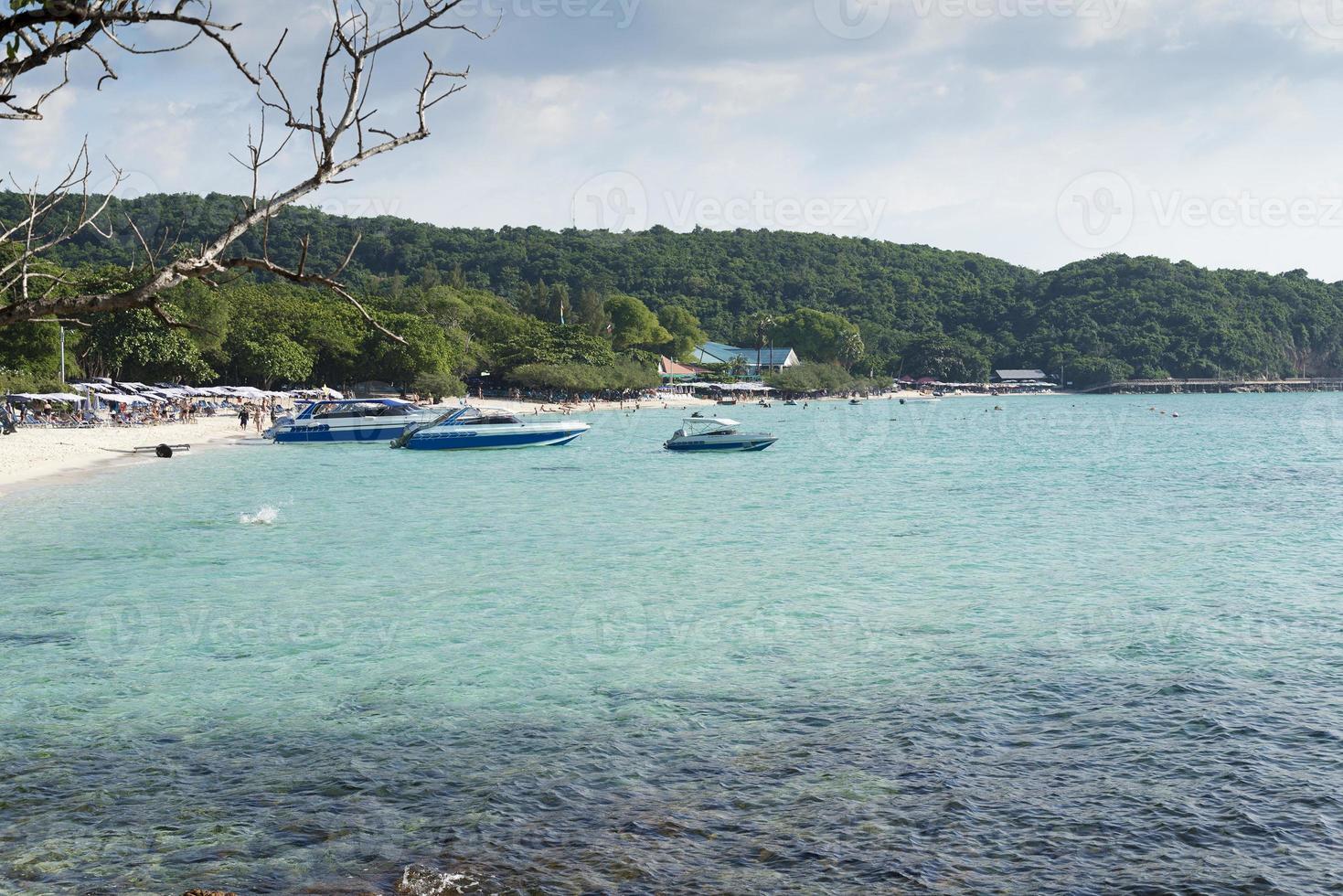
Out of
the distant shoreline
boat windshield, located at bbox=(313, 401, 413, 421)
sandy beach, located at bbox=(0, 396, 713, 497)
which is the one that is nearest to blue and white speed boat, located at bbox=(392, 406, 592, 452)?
boat windshield, located at bbox=(313, 401, 413, 421)

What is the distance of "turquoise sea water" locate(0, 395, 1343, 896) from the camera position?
8172 mm

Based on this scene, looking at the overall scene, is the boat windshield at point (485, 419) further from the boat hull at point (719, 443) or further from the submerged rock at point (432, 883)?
the submerged rock at point (432, 883)

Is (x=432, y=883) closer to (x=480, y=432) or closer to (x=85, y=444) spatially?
(x=480, y=432)

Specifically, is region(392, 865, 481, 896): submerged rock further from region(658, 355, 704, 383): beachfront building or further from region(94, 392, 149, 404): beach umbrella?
region(658, 355, 704, 383): beachfront building

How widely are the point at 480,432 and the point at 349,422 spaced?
29.0ft

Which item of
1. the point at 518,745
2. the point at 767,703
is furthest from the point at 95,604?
the point at 767,703

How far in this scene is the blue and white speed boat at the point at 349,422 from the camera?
189 ft

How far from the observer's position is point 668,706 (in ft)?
40.0

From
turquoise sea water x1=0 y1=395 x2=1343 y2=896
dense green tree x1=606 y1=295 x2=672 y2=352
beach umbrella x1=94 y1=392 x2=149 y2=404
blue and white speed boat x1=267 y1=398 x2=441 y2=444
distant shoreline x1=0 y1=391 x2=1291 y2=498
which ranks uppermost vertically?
dense green tree x1=606 y1=295 x2=672 y2=352

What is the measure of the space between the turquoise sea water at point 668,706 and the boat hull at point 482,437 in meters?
24.8

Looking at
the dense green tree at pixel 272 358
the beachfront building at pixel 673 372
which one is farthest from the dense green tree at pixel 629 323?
the dense green tree at pixel 272 358

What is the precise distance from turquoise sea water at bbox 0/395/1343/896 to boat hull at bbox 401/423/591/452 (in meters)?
24.8

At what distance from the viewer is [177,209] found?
13462 cm

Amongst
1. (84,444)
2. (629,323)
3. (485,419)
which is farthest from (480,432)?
(629,323)
